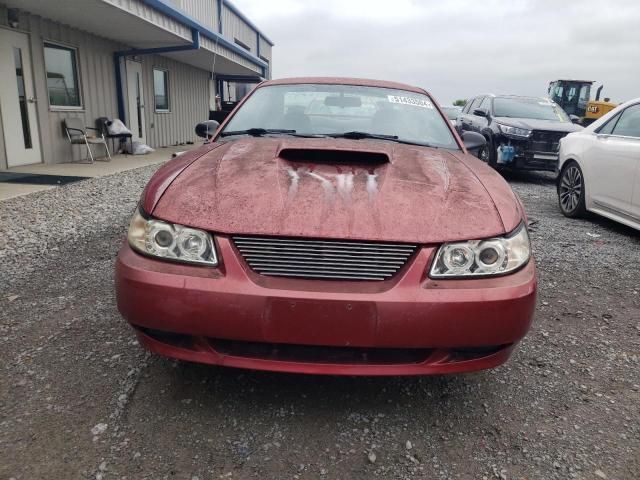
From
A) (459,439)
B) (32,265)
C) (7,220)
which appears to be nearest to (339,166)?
(459,439)

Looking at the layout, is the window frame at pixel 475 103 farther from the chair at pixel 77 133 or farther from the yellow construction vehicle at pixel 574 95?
the yellow construction vehicle at pixel 574 95

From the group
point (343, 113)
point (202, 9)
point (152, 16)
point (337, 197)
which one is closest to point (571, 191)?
point (343, 113)

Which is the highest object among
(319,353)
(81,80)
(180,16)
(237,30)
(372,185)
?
(237,30)

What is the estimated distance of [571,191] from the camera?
6.23 metres

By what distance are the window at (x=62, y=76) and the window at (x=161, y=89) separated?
160 inches

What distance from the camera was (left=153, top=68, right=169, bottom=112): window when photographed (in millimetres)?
14508

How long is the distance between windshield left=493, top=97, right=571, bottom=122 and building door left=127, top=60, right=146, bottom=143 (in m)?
8.71

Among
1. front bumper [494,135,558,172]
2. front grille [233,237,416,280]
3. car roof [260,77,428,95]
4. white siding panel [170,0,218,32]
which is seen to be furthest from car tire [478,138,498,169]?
white siding panel [170,0,218,32]

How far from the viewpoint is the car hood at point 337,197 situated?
1.90m

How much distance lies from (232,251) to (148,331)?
497 millimetres

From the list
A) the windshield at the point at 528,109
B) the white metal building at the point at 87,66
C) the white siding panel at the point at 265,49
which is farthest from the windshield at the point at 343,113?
the white siding panel at the point at 265,49

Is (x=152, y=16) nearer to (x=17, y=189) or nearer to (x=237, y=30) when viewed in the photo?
(x=17, y=189)

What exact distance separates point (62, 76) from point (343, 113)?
8783 mm

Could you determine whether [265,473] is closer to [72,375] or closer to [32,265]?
[72,375]
